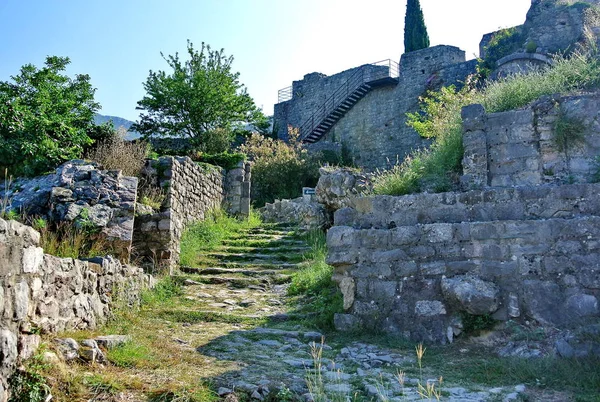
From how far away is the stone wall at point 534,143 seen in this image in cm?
713

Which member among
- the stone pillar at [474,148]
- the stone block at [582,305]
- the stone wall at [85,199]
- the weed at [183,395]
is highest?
the stone pillar at [474,148]

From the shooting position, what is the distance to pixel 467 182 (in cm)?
735

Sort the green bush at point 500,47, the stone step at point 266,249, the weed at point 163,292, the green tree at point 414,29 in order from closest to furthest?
the weed at point 163,292, the stone step at point 266,249, the green bush at point 500,47, the green tree at point 414,29

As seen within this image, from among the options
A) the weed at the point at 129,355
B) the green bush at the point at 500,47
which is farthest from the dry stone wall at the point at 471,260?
the green bush at the point at 500,47

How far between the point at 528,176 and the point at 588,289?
2.93 m

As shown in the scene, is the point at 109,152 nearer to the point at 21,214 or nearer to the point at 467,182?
the point at 21,214

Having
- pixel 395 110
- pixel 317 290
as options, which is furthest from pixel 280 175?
pixel 317 290

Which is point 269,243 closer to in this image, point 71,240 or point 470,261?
point 71,240

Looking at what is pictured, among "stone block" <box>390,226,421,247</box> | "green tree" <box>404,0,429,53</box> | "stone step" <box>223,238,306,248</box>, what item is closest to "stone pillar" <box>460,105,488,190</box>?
"stone block" <box>390,226,421,247</box>

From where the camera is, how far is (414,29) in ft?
94.7

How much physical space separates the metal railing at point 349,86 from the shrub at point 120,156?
59.6 ft

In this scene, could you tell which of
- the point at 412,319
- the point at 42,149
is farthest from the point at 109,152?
the point at 412,319

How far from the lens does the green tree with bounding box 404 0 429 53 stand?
28.7 meters

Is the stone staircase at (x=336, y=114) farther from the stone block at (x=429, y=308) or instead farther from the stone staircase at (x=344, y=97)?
the stone block at (x=429, y=308)
